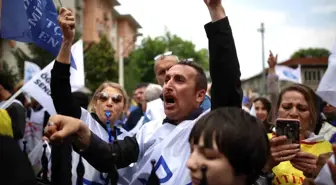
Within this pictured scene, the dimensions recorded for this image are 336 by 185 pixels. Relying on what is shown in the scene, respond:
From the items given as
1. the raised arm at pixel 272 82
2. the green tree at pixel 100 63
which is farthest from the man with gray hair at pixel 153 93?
the green tree at pixel 100 63

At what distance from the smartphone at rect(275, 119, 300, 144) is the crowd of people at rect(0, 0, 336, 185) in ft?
0.06

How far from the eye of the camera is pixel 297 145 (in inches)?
89.0

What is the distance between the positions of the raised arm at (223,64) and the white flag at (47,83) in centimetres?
310

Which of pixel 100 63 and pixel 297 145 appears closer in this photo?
pixel 297 145

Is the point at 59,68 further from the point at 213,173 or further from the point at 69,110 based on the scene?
the point at 213,173

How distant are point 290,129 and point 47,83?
12.6 feet

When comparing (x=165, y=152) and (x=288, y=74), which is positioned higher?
(x=165, y=152)

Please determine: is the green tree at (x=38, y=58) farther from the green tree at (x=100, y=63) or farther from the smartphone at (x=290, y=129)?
the smartphone at (x=290, y=129)

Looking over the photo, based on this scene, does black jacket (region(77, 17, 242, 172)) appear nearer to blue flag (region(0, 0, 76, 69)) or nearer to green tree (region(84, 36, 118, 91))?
blue flag (region(0, 0, 76, 69))

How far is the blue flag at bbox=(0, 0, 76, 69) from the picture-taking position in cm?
361

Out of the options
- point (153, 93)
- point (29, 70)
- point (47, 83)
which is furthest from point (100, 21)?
point (47, 83)

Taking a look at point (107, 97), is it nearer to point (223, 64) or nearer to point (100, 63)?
point (223, 64)

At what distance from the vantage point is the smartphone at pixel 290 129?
2.30m

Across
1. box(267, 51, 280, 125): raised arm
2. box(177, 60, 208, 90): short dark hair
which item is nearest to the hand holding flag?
box(177, 60, 208, 90): short dark hair
